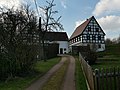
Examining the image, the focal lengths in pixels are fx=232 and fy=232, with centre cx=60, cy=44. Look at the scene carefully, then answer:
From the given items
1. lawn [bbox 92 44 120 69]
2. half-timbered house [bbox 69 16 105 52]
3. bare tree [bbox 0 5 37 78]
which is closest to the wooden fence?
bare tree [bbox 0 5 37 78]

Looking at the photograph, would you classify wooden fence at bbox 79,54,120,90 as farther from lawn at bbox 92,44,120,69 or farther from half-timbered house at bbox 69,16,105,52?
half-timbered house at bbox 69,16,105,52

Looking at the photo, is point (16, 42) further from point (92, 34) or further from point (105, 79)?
point (92, 34)

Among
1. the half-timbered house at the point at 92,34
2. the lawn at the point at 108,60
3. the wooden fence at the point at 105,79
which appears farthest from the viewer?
the half-timbered house at the point at 92,34

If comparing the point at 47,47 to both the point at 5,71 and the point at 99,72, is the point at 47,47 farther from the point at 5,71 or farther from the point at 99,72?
the point at 99,72

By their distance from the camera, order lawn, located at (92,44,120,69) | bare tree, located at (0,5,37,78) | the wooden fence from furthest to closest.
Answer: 1. lawn, located at (92,44,120,69)
2. bare tree, located at (0,5,37,78)
3. the wooden fence

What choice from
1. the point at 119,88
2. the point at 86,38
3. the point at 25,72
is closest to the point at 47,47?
the point at 86,38

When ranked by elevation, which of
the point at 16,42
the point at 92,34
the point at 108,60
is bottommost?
the point at 108,60

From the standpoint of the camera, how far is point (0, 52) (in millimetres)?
17891

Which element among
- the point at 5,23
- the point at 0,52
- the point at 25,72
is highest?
the point at 5,23

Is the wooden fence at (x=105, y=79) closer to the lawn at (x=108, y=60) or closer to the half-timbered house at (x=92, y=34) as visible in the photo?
the lawn at (x=108, y=60)

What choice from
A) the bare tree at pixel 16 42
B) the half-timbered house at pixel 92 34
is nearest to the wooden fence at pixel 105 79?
the bare tree at pixel 16 42

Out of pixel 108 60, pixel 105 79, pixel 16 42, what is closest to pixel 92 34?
pixel 108 60

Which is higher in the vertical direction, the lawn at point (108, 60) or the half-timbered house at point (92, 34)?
the half-timbered house at point (92, 34)

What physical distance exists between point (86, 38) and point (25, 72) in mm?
51055
